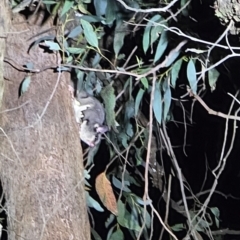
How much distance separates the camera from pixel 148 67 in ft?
4.05

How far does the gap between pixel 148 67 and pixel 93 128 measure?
8.1 inches

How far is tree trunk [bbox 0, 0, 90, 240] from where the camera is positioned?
43.1 inches

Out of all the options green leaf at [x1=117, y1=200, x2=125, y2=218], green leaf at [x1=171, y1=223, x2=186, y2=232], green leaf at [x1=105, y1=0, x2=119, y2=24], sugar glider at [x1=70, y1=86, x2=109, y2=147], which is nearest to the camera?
green leaf at [x1=105, y1=0, x2=119, y2=24]

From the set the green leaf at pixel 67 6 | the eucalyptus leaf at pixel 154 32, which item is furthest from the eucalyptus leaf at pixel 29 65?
the eucalyptus leaf at pixel 154 32

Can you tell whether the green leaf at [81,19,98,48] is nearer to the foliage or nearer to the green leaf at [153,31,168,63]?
the foliage

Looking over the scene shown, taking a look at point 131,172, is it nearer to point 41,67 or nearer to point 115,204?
point 115,204

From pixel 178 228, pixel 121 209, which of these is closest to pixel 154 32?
pixel 121 209

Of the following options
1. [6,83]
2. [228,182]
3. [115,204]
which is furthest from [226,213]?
[6,83]

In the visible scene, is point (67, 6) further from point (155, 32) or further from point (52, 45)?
point (155, 32)

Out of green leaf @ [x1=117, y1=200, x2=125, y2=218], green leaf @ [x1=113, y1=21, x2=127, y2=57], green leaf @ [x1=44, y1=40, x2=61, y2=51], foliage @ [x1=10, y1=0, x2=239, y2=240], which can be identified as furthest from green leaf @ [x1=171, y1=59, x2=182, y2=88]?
green leaf @ [x1=117, y1=200, x2=125, y2=218]

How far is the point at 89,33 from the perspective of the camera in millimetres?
1135

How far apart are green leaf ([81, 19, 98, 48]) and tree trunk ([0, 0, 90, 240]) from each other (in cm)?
9

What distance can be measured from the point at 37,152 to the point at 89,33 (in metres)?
0.27

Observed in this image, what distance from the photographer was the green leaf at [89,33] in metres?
1.13
